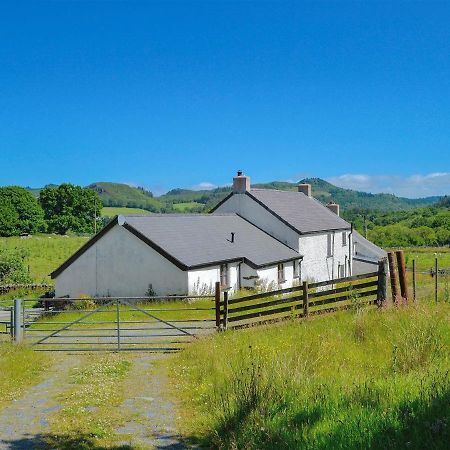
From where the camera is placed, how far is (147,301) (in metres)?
28.3

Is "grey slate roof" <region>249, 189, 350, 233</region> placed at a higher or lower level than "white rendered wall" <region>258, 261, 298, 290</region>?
higher

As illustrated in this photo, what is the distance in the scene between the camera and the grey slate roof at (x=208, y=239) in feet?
97.4

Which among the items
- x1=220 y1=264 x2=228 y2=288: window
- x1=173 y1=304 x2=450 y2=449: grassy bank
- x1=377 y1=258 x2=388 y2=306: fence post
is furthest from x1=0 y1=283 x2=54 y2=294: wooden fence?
x1=377 y1=258 x2=388 y2=306: fence post

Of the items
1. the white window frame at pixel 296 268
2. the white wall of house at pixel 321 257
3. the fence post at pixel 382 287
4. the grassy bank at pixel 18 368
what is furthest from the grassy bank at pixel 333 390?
the white wall of house at pixel 321 257

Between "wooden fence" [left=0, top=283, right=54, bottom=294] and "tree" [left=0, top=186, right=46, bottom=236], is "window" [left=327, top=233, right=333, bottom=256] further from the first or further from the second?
"tree" [left=0, top=186, right=46, bottom=236]

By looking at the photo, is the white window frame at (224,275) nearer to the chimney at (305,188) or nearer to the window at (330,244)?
the window at (330,244)

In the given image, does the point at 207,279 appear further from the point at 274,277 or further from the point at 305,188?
the point at 305,188

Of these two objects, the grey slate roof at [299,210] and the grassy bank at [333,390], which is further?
the grey slate roof at [299,210]

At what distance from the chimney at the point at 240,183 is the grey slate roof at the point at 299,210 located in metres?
0.63

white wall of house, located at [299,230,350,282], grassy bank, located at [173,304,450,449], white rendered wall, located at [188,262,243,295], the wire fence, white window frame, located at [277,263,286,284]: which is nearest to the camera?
grassy bank, located at [173,304,450,449]

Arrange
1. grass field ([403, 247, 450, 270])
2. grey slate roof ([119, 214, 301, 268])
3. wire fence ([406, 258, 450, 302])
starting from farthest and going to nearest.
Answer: grass field ([403, 247, 450, 270])
grey slate roof ([119, 214, 301, 268])
wire fence ([406, 258, 450, 302])

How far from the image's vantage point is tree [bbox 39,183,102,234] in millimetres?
109062

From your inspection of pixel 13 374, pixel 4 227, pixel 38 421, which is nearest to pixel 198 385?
pixel 38 421

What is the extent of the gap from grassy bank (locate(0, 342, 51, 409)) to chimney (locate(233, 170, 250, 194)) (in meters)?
27.7
